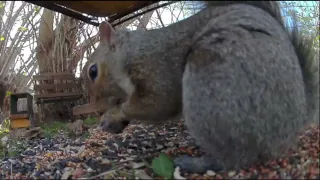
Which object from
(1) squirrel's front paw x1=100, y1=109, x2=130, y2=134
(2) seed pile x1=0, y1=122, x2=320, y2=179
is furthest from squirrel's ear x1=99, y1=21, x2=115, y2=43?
(2) seed pile x1=0, y1=122, x2=320, y2=179

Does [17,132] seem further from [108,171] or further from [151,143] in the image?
[108,171]

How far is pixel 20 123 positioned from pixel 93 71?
82.1 inches

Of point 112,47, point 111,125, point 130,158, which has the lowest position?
point 130,158

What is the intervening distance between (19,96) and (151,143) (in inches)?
84.1

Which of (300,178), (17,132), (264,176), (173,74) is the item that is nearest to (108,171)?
(173,74)

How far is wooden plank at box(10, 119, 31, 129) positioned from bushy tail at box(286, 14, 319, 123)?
2705mm

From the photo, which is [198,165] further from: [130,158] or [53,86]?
[53,86]

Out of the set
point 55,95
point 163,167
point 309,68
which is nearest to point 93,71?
point 163,167

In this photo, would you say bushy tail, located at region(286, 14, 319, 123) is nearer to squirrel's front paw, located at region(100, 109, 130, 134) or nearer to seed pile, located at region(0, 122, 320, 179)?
seed pile, located at region(0, 122, 320, 179)

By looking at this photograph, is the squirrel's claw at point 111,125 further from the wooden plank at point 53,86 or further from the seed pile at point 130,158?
the wooden plank at point 53,86

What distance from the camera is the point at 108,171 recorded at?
59.5 inches

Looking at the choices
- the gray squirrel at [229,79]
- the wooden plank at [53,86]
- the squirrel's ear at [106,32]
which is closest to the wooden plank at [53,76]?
the wooden plank at [53,86]

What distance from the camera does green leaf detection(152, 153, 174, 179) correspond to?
1.39m

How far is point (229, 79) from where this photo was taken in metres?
1.28
